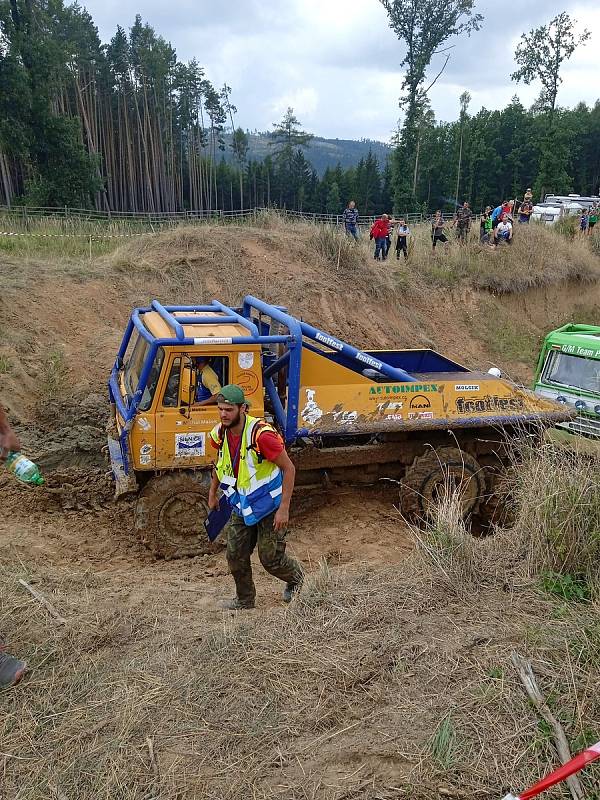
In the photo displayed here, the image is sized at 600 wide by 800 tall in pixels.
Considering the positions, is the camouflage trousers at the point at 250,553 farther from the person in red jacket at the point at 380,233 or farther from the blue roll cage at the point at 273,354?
the person in red jacket at the point at 380,233

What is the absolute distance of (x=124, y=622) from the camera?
374 cm

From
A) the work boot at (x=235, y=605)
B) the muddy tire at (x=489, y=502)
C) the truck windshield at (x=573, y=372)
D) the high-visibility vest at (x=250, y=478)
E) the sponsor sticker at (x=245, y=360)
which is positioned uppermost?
the sponsor sticker at (x=245, y=360)

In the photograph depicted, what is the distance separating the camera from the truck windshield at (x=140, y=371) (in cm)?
553

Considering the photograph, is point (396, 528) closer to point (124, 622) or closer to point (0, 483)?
point (124, 622)

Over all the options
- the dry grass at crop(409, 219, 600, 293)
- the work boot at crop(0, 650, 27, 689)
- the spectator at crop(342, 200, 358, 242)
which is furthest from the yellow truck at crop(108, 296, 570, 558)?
the dry grass at crop(409, 219, 600, 293)

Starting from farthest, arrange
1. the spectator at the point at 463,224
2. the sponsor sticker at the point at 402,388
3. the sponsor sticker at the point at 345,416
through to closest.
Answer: the spectator at the point at 463,224 < the sponsor sticker at the point at 402,388 < the sponsor sticker at the point at 345,416

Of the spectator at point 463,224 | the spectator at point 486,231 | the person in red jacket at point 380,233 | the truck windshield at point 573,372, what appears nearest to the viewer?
the truck windshield at point 573,372

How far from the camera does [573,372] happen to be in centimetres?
836

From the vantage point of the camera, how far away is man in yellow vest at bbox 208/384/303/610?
3969 mm

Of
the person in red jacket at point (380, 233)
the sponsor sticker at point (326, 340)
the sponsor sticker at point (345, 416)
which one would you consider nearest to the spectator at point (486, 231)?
the person in red jacket at point (380, 233)

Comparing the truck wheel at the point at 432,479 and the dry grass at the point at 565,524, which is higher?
the dry grass at the point at 565,524

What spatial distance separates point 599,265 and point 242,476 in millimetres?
19377

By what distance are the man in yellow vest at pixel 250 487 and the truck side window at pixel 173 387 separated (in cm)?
140

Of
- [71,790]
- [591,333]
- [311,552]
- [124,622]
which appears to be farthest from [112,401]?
[591,333]
